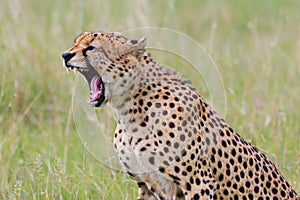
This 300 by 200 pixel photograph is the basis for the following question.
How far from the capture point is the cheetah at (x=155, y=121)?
3.78m

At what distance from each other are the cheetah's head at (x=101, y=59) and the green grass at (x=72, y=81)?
2.38ft

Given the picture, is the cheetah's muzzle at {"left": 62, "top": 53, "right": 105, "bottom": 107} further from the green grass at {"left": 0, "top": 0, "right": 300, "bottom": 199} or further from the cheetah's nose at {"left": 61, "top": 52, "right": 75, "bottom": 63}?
the green grass at {"left": 0, "top": 0, "right": 300, "bottom": 199}

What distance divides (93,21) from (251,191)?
4.57 metres

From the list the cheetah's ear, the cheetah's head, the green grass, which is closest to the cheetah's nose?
the cheetah's head

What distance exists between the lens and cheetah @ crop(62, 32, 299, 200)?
3.78 m

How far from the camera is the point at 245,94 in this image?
6.53 metres

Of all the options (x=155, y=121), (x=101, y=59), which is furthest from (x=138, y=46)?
(x=155, y=121)

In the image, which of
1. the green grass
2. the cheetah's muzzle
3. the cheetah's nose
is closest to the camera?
the cheetah's nose

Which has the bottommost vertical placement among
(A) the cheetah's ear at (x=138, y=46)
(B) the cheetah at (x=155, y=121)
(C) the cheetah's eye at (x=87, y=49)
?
(B) the cheetah at (x=155, y=121)

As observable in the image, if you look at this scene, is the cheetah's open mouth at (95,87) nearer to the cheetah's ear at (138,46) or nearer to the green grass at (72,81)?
the cheetah's ear at (138,46)

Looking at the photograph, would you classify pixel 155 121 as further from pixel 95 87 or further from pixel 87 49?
pixel 87 49

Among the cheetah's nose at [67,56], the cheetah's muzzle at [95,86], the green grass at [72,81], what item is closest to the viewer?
the cheetah's nose at [67,56]

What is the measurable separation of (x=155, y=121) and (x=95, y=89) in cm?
32

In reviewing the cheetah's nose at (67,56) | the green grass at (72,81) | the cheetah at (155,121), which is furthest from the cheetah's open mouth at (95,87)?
the green grass at (72,81)
